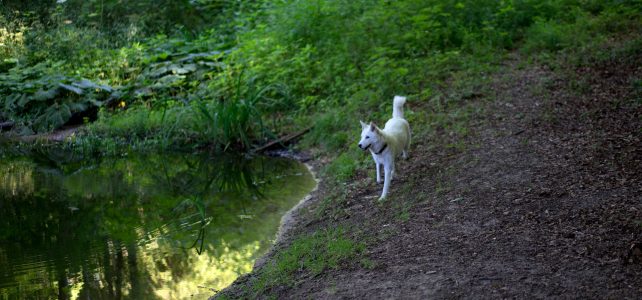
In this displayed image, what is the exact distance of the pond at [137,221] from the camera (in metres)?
6.31

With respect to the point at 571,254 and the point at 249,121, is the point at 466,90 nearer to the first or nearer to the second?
the point at 249,121

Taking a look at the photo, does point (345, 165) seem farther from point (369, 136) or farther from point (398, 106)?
point (369, 136)

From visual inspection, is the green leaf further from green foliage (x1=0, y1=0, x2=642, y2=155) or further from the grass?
the grass

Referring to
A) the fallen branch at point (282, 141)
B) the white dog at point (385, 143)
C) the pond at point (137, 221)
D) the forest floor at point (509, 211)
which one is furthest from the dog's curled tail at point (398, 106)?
the fallen branch at point (282, 141)

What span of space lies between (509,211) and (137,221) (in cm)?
458

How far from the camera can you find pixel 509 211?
19.2 feet

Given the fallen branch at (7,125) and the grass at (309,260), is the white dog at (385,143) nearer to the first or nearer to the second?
the grass at (309,260)

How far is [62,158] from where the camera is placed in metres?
12.3

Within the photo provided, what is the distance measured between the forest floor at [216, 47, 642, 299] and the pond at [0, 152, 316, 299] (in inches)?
23.9

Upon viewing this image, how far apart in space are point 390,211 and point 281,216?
6.46ft

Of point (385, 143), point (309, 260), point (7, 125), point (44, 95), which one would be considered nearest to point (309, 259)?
point (309, 260)

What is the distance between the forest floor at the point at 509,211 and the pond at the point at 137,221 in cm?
61

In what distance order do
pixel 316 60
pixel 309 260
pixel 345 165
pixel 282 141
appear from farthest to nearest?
pixel 316 60
pixel 282 141
pixel 345 165
pixel 309 260

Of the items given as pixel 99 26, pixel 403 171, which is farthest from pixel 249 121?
pixel 99 26
